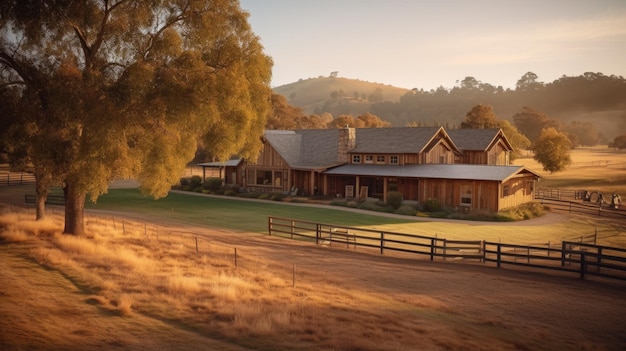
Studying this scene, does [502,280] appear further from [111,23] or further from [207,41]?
[111,23]

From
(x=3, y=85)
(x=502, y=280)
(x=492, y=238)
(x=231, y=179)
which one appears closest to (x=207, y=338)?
(x=502, y=280)


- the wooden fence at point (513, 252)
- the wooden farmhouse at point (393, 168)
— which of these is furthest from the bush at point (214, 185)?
the wooden fence at point (513, 252)

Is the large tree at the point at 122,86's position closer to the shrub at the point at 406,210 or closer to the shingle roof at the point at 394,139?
the shrub at the point at 406,210

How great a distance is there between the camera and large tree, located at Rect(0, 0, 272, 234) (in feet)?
64.6

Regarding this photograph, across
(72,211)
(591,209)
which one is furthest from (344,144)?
(72,211)

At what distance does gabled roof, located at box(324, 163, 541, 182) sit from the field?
60.4 ft

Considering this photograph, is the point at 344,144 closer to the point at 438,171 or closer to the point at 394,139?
the point at 394,139

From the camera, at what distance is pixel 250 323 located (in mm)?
12117

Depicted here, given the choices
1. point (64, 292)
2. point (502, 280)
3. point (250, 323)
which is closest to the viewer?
point (250, 323)

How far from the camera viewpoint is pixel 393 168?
45.5 m

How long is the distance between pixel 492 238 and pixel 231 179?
3501cm

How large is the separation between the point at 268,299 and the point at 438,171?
101 feet

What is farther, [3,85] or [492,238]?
[492,238]

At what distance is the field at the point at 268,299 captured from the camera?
11.3 meters
